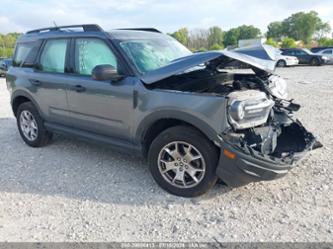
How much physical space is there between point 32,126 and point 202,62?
3.41 metres

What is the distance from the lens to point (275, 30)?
279 feet

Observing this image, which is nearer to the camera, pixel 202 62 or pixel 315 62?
pixel 202 62

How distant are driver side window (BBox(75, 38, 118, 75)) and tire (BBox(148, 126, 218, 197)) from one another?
1.14 metres

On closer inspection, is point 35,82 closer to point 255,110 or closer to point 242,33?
point 255,110

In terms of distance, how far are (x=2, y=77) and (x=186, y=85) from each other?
2104 centimetres

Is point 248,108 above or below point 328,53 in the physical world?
above

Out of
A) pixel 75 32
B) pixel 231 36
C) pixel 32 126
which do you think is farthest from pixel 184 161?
pixel 231 36

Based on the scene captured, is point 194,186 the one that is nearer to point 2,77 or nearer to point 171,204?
point 171,204

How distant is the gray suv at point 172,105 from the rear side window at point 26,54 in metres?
0.22

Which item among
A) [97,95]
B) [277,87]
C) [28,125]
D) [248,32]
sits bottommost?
[28,125]

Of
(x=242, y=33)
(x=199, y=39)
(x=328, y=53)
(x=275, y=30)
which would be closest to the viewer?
(x=328, y=53)

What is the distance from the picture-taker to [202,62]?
10.4 ft

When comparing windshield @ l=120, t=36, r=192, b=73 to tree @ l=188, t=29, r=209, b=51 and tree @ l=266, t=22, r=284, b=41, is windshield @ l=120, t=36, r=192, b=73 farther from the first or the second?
tree @ l=266, t=22, r=284, b=41

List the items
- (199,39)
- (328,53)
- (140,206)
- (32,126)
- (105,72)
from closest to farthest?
(140,206)
(105,72)
(32,126)
(328,53)
(199,39)
